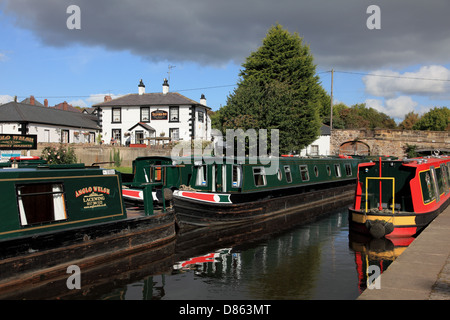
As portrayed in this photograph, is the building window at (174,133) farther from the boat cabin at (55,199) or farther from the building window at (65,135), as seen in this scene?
the boat cabin at (55,199)

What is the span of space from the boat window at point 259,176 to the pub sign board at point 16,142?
9649 mm

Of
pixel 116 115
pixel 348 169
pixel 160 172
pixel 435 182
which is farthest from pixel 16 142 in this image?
pixel 116 115

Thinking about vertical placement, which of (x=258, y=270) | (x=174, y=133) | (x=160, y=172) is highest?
(x=174, y=133)

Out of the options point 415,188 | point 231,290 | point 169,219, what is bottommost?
point 231,290

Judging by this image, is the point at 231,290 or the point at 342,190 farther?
the point at 342,190

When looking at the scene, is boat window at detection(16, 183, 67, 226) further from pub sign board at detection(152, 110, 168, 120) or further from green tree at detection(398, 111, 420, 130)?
green tree at detection(398, 111, 420, 130)

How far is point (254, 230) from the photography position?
15.3 m

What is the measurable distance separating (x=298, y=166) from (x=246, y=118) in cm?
919

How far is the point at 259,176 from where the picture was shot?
16.7 meters

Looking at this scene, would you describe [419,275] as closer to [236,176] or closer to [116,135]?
[236,176]

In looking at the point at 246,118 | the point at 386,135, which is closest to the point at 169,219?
the point at 246,118

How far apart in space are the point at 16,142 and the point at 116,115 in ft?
97.8

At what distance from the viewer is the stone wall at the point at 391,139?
44.1 metres
